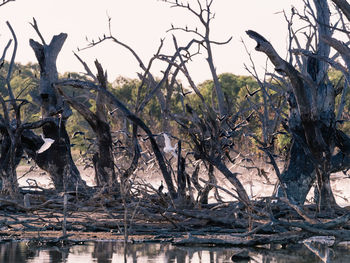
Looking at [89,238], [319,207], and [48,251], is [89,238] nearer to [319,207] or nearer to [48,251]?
[48,251]

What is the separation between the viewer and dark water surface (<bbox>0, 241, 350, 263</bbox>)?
27.6 feet

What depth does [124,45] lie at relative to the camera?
15516mm

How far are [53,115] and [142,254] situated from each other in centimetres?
682

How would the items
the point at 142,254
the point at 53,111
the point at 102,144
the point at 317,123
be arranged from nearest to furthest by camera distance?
the point at 142,254
the point at 317,123
the point at 102,144
the point at 53,111

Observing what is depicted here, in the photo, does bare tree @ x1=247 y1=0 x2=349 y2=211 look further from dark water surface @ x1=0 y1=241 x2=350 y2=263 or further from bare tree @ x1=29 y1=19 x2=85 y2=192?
bare tree @ x1=29 y1=19 x2=85 y2=192

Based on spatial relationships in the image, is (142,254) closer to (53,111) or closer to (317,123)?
(317,123)

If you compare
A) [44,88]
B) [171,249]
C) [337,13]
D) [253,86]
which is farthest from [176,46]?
[253,86]

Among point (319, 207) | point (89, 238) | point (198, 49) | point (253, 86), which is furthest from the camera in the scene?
point (253, 86)

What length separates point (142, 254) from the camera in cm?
883

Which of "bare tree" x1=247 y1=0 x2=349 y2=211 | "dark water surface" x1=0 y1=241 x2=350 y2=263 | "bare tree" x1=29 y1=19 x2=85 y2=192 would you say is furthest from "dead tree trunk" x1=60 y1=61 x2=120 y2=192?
"dark water surface" x1=0 y1=241 x2=350 y2=263

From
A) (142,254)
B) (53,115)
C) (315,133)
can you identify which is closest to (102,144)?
(53,115)

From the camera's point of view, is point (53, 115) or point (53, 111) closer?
point (53, 115)

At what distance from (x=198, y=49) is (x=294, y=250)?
7172 mm

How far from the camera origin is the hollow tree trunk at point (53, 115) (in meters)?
15.4
